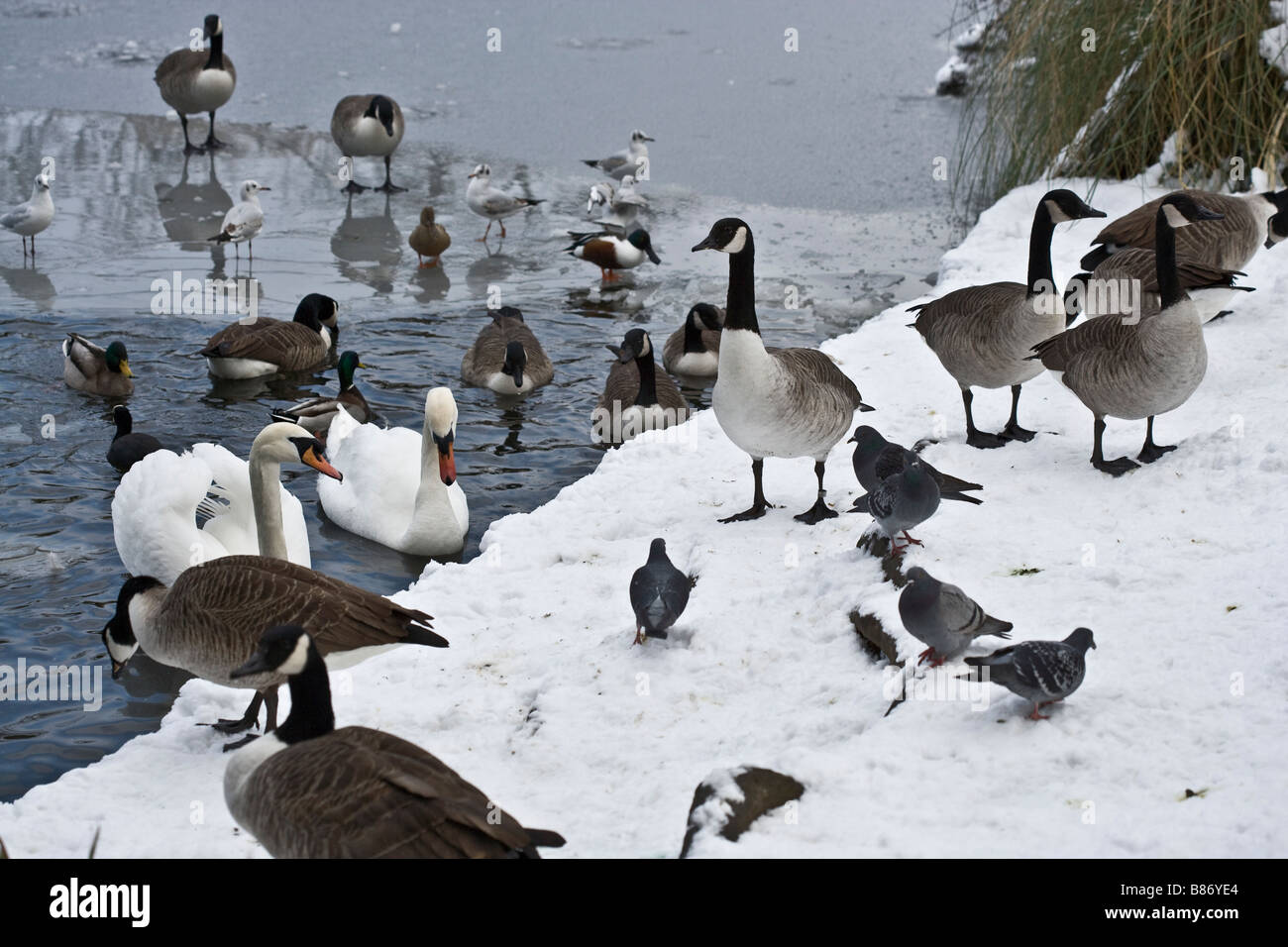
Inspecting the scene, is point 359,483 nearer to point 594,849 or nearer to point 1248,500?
point 594,849

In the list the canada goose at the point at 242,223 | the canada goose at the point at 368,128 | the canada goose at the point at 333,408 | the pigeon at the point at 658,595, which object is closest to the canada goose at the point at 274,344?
the canada goose at the point at 333,408

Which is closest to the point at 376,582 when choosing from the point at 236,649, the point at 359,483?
the point at 359,483

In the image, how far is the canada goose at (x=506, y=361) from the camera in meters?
10.1

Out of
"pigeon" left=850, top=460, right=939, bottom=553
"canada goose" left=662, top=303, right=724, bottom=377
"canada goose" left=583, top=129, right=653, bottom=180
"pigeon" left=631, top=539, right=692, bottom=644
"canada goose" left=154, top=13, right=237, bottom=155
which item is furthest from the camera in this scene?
"canada goose" left=154, top=13, right=237, bottom=155

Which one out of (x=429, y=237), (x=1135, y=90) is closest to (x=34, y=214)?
(x=429, y=237)

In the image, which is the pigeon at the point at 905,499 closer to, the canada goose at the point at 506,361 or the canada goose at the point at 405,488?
the canada goose at the point at 405,488

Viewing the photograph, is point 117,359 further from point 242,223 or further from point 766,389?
point 766,389

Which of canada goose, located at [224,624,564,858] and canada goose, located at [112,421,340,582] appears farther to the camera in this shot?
canada goose, located at [112,421,340,582]

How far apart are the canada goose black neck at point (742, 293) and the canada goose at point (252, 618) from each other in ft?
7.15

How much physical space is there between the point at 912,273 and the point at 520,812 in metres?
8.97

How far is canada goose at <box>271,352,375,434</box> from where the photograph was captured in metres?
9.38

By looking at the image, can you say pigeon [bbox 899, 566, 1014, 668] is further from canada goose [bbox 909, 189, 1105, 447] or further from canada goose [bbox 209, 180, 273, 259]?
canada goose [bbox 209, 180, 273, 259]

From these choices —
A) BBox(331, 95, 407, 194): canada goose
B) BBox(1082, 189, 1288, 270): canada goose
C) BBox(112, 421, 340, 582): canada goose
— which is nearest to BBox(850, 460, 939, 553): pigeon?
BBox(112, 421, 340, 582): canada goose

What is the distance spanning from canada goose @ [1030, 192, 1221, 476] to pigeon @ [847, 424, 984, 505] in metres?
0.79
